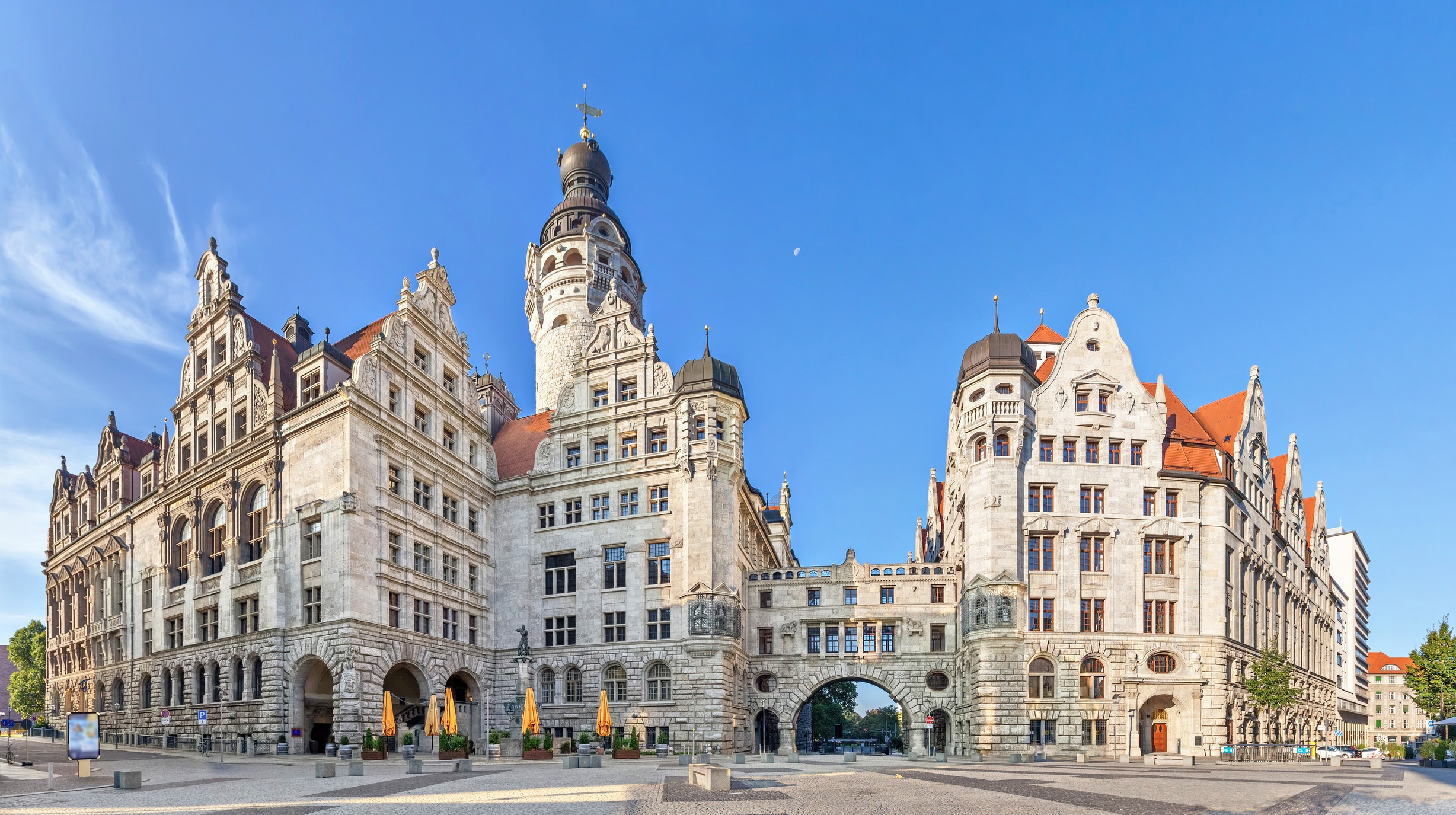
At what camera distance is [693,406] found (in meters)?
52.9

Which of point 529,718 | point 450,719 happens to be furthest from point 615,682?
point 450,719

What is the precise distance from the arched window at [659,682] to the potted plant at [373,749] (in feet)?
48.3

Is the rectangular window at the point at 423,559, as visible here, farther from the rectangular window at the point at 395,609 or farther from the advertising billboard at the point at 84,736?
the advertising billboard at the point at 84,736

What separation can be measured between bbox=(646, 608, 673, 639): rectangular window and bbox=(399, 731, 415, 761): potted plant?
13.1 metres

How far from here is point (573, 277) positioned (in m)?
75.2

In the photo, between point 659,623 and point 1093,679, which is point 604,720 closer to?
point 659,623

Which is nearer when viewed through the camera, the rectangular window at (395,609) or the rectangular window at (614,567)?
the rectangular window at (395,609)

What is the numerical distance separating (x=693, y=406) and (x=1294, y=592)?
47913 millimetres

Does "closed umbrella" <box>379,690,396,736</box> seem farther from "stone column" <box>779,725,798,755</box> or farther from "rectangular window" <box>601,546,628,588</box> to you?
"stone column" <box>779,725,798,755</box>

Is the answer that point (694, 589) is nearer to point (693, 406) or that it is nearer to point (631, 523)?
point (631, 523)

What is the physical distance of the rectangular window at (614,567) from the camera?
52969 millimetres

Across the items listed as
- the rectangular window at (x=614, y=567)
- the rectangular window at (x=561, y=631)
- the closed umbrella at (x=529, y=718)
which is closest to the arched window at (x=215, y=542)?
the rectangular window at (x=561, y=631)

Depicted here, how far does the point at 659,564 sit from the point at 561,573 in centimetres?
658

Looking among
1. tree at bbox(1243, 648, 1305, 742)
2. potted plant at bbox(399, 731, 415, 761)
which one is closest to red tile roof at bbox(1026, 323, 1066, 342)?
tree at bbox(1243, 648, 1305, 742)
